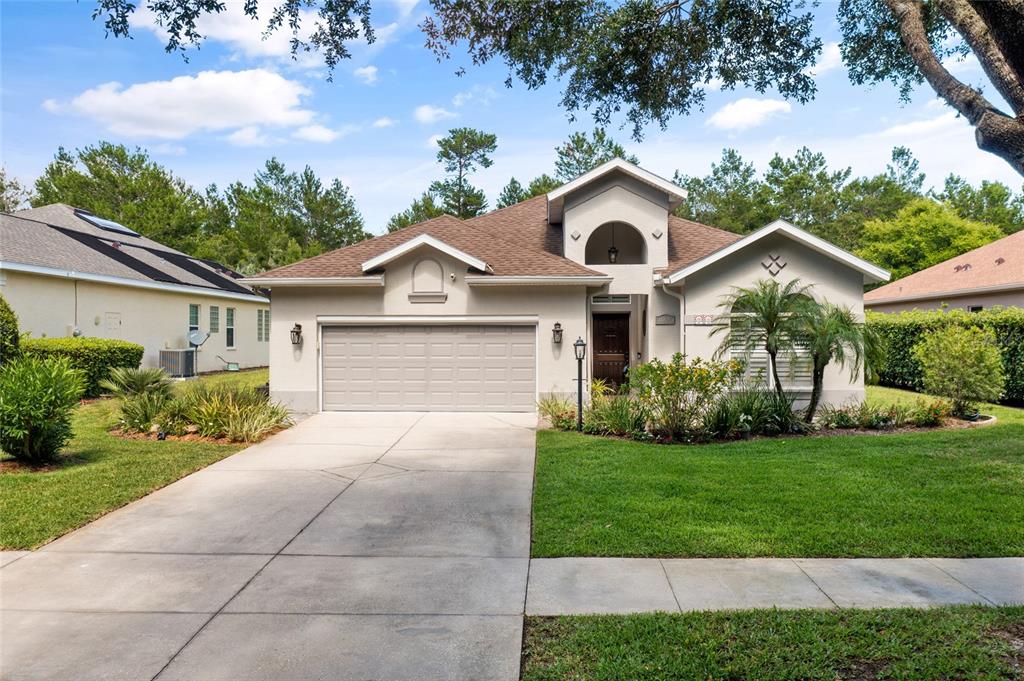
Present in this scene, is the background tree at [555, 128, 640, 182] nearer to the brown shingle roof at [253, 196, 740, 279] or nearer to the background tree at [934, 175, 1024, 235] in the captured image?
the brown shingle roof at [253, 196, 740, 279]

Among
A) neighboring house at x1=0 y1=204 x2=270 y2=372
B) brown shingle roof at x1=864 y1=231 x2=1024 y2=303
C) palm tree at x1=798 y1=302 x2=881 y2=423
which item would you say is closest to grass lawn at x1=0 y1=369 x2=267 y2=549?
neighboring house at x1=0 y1=204 x2=270 y2=372

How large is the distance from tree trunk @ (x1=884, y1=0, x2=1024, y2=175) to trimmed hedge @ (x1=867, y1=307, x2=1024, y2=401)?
7.93 m

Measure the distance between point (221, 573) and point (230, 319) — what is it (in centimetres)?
2283

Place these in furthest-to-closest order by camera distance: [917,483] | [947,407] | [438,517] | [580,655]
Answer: [947,407], [917,483], [438,517], [580,655]

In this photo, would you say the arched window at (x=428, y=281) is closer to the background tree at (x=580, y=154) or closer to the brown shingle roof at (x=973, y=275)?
the brown shingle roof at (x=973, y=275)

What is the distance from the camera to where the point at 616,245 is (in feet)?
55.8

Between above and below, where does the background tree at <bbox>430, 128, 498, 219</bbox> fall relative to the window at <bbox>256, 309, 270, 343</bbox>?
above

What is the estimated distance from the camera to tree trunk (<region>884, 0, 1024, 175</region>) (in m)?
3.98

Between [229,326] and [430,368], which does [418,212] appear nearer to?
[229,326]

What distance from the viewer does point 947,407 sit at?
1159 cm

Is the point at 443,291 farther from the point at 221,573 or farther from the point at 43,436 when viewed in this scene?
the point at 221,573

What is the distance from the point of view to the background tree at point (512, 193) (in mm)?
37625

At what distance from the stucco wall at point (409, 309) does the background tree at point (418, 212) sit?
25.3 metres

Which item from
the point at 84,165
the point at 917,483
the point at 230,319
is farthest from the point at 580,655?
the point at 84,165
